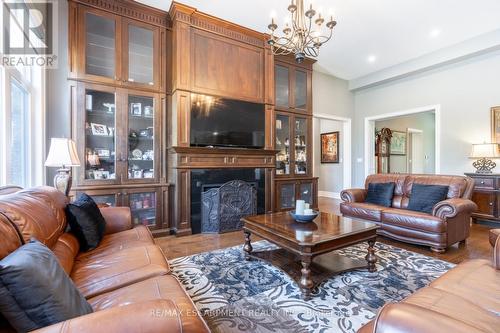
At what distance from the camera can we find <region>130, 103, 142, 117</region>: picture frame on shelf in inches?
136

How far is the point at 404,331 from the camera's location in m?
0.71

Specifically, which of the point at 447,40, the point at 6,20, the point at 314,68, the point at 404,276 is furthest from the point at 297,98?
the point at 6,20

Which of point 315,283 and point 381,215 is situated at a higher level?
point 381,215

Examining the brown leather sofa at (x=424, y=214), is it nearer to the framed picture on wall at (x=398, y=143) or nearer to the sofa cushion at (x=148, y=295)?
the sofa cushion at (x=148, y=295)

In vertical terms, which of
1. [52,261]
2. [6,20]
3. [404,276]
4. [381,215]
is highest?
[6,20]

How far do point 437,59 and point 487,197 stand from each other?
2.64m

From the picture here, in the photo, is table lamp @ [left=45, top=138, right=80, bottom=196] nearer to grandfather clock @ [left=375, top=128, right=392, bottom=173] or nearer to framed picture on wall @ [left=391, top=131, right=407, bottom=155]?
grandfather clock @ [left=375, top=128, right=392, bottom=173]

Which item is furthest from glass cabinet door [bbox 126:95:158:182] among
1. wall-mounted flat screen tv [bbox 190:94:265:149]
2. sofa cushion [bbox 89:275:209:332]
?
sofa cushion [bbox 89:275:209:332]

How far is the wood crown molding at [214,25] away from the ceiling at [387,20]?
8 cm

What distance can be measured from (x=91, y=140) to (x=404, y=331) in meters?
3.71

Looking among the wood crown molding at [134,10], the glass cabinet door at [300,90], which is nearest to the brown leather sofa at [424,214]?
Answer: the glass cabinet door at [300,90]

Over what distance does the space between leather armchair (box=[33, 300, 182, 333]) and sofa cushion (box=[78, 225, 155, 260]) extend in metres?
1.02

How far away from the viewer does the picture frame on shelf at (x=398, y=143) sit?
7.62 metres

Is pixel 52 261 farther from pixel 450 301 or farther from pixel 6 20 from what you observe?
pixel 6 20
